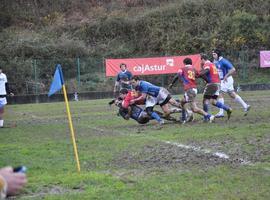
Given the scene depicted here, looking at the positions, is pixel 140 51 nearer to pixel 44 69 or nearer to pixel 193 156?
pixel 44 69

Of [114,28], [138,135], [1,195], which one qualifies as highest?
[114,28]

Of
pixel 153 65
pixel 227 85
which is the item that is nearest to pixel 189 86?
pixel 227 85

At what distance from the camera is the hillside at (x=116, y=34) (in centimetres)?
4084

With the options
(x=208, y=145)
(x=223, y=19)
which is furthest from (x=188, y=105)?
(x=223, y=19)

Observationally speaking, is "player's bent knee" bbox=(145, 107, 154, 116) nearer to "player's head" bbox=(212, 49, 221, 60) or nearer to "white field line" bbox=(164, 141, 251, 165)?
"player's head" bbox=(212, 49, 221, 60)

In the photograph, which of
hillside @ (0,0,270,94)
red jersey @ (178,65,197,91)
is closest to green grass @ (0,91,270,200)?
red jersey @ (178,65,197,91)

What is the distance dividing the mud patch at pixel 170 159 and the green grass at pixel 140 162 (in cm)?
2

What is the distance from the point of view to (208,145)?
1113 centimetres

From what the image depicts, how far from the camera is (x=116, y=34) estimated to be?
5175cm

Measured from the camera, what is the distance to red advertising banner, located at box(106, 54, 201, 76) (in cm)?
3994

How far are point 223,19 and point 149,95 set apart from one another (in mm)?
33315

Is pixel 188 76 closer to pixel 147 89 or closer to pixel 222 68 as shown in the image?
pixel 147 89

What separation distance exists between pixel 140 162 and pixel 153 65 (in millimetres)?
31258

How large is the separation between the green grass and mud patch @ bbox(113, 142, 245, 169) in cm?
2
